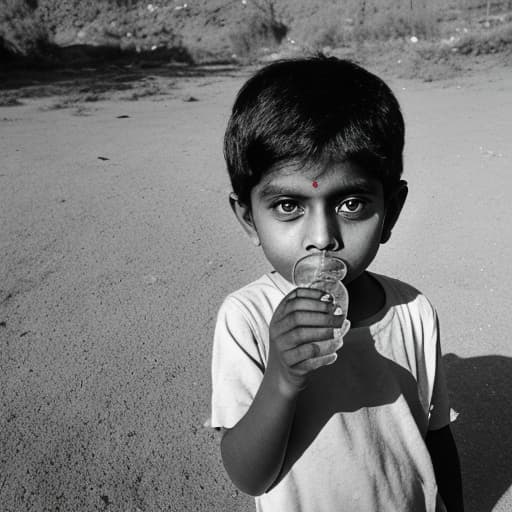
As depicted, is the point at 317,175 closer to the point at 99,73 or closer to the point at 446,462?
the point at 446,462

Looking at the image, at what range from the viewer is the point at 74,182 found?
4383mm

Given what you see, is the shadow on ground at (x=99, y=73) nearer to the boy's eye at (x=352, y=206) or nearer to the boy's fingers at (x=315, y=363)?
the boy's eye at (x=352, y=206)

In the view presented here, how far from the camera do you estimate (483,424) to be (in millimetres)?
2090

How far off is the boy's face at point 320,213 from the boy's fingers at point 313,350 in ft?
0.60

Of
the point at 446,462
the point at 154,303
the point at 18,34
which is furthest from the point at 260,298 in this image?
the point at 18,34

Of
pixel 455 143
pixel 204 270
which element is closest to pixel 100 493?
pixel 204 270

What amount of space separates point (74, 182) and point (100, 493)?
9.75 ft

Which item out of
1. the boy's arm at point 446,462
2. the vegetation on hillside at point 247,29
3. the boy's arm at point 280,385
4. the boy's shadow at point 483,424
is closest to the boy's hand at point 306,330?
the boy's arm at point 280,385

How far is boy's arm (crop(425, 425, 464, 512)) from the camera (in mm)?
1380

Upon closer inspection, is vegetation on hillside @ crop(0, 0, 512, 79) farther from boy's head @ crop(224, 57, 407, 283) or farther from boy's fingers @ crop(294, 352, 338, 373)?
boy's fingers @ crop(294, 352, 338, 373)

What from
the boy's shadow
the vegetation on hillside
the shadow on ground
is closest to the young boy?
the boy's shadow

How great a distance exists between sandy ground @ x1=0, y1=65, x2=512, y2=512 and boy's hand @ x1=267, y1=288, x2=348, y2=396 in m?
1.05

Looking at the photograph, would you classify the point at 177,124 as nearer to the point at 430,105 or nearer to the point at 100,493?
the point at 430,105

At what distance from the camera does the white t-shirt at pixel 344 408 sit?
3.80 feet
